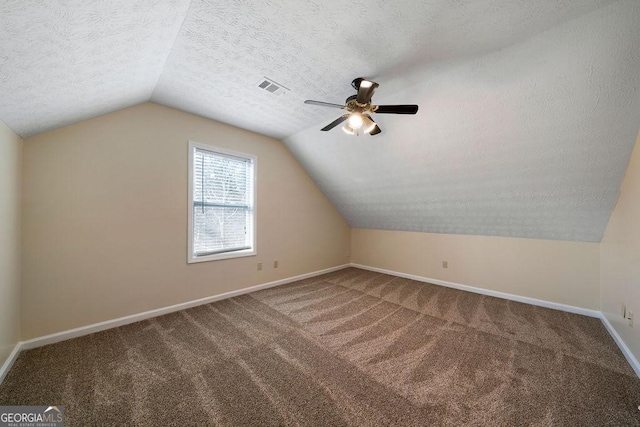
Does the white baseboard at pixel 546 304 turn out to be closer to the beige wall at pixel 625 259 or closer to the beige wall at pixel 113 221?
the beige wall at pixel 625 259

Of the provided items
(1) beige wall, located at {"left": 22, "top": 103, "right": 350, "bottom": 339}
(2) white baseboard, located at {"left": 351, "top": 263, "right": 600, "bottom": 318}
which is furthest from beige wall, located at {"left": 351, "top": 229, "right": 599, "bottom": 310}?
(1) beige wall, located at {"left": 22, "top": 103, "right": 350, "bottom": 339}

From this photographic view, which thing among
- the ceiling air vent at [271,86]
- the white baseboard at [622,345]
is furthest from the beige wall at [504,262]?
A: the ceiling air vent at [271,86]

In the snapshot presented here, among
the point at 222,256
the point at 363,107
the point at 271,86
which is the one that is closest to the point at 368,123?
the point at 363,107

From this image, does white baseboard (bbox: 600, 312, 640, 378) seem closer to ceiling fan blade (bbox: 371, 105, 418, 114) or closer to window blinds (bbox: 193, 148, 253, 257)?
ceiling fan blade (bbox: 371, 105, 418, 114)

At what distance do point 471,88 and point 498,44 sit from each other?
1.27ft

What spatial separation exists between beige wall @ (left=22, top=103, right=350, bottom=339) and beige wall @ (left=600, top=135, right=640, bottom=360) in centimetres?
401

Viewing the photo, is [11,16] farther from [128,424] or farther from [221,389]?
[221,389]

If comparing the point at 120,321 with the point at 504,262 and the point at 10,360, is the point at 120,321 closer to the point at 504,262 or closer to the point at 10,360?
the point at 10,360

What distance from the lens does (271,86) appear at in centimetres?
221

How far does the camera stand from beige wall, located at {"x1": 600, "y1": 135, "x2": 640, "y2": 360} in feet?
6.08

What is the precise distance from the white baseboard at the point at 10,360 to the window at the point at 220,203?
4.63 feet

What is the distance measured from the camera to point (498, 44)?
5.26 ft

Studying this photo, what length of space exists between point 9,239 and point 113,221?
67cm

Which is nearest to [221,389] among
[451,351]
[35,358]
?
[35,358]
